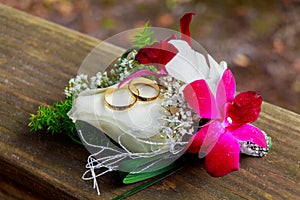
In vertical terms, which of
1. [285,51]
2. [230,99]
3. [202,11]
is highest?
[230,99]

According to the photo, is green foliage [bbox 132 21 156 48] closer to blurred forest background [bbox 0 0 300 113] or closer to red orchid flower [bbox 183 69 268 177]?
red orchid flower [bbox 183 69 268 177]

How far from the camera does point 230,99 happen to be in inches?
35.4

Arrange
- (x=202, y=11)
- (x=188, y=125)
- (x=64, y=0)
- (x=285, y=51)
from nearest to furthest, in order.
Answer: (x=188, y=125), (x=285, y=51), (x=202, y=11), (x=64, y=0)

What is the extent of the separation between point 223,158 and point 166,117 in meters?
0.12

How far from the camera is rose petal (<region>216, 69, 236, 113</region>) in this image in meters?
0.88

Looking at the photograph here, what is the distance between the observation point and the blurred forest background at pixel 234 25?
215cm

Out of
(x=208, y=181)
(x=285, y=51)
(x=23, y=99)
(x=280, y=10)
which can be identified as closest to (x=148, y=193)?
(x=208, y=181)

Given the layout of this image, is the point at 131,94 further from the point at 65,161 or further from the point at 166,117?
the point at 65,161

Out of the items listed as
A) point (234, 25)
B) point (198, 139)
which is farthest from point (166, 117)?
Result: point (234, 25)

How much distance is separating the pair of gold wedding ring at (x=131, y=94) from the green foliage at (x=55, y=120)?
0.11 metres

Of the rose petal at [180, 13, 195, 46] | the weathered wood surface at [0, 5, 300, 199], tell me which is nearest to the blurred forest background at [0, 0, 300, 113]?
the weathered wood surface at [0, 5, 300, 199]

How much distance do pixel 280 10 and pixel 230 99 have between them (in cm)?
170

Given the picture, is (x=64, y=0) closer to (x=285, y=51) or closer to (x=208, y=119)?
(x=285, y=51)

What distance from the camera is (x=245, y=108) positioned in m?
0.88
